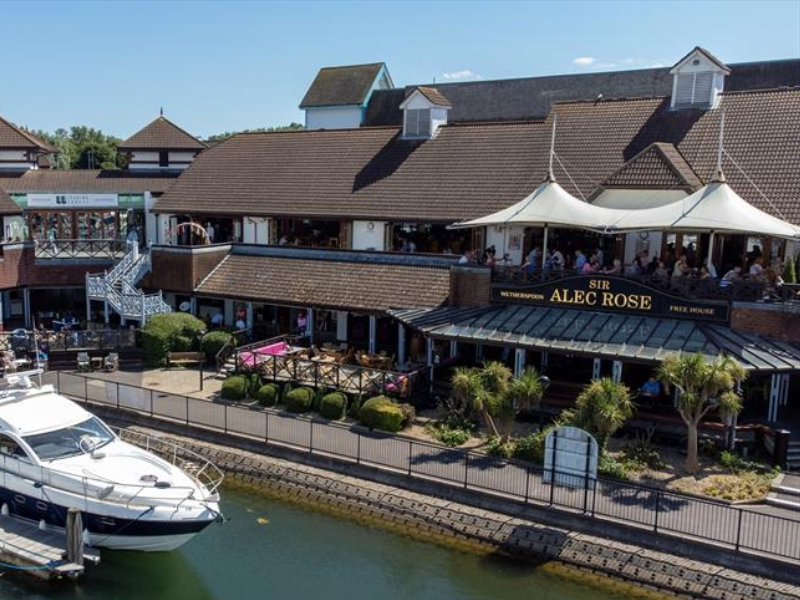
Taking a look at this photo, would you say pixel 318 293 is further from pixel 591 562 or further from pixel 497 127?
pixel 591 562

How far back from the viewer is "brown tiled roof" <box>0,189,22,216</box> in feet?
107

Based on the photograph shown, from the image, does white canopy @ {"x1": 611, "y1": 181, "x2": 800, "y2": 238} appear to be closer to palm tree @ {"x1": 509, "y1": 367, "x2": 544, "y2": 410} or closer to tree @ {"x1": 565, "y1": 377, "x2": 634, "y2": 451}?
tree @ {"x1": 565, "y1": 377, "x2": 634, "y2": 451}

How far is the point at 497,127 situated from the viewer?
106ft

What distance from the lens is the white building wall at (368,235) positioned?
99.5 feet

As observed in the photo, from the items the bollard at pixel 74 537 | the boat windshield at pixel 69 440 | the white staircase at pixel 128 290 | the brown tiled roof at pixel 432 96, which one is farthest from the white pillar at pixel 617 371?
the white staircase at pixel 128 290

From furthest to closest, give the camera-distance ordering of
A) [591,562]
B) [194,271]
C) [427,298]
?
[194,271], [427,298], [591,562]

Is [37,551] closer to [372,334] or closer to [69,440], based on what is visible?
[69,440]

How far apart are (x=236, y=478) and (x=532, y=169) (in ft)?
53.2

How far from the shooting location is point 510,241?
27859 mm

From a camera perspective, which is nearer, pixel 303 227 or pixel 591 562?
pixel 591 562

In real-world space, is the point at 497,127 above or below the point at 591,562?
above

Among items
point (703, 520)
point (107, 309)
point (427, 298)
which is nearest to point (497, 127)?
point (427, 298)

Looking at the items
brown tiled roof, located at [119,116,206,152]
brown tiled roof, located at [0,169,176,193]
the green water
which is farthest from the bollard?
brown tiled roof, located at [119,116,206,152]

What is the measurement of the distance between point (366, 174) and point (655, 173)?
40.8 ft
